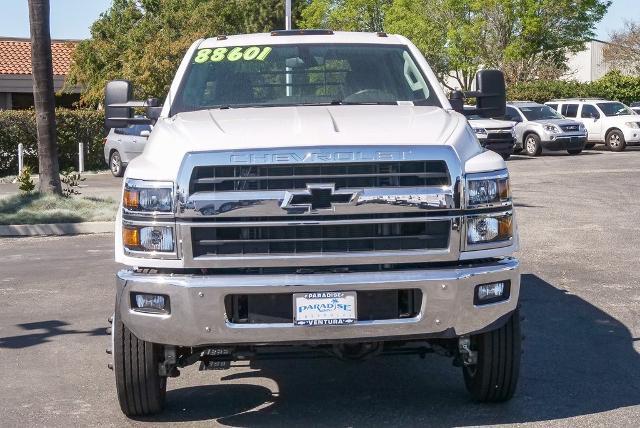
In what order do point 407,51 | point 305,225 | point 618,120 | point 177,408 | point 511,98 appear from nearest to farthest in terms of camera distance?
1. point 305,225
2. point 177,408
3. point 407,51
4. point 618,120
5. point 511,98

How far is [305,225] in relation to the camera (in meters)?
5.32

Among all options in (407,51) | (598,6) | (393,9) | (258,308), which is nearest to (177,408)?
(258,308)

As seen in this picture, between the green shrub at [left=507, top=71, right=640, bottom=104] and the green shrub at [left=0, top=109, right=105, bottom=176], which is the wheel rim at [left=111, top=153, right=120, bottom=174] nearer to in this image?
the green shrub at [left=0, top=109, right=105, bottom=176]

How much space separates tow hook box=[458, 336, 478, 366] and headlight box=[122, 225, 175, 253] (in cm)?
161

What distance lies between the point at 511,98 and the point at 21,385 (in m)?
38.4

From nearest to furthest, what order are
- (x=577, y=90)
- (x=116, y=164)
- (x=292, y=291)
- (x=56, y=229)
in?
1. (x=292, y=291)
2. (x=56, y=229)
3. (x=116, y=164)
4. (x=577, y=90)

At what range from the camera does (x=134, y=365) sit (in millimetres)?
5672

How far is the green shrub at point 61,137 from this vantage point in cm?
2711

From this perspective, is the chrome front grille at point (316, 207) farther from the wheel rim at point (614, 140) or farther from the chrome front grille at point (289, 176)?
the wheel rim at point (614, 140)

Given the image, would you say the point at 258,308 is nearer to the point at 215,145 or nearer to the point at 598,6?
the point at 215,145

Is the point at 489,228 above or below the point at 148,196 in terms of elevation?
below

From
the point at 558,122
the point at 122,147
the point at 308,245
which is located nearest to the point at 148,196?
the point at 308,245

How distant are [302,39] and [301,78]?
Answer: 1.54 feet

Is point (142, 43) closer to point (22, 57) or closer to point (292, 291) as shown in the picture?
point (22, 57)
